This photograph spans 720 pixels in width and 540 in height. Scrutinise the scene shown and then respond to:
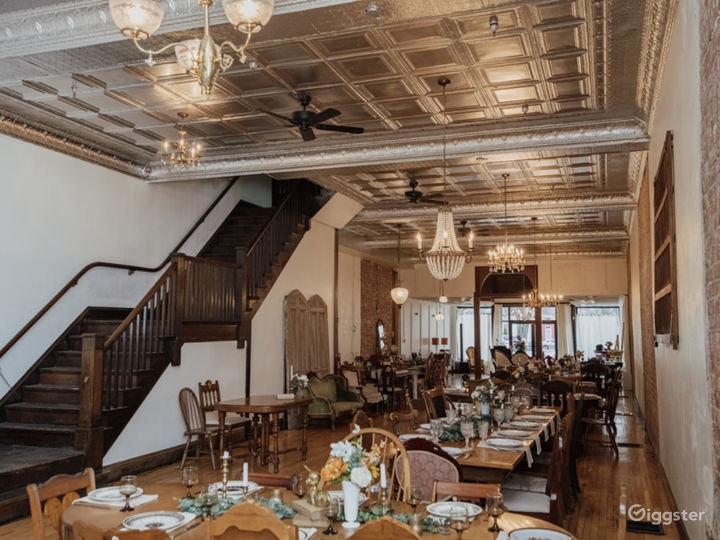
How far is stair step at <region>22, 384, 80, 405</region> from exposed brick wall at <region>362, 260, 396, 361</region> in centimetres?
862

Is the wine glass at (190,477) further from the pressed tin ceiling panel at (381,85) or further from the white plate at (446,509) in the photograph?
the pressed tin ceiling panel at (381,85)

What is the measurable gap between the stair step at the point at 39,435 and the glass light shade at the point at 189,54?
4.96m

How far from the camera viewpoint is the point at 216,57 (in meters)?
2.90

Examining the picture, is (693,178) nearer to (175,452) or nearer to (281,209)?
(175,452)

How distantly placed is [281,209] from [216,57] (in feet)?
25.3

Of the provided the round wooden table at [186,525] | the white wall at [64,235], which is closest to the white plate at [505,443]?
the round wooden table at [186,525]

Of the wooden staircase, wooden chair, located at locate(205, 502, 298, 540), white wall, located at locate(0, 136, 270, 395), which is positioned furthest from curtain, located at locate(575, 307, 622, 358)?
wooden chair, located at locate(205, 502, 298, 540)

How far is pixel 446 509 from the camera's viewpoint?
3.00m

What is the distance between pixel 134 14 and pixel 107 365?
4909 millimetres

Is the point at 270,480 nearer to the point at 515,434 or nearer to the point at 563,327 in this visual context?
the point at 515,434

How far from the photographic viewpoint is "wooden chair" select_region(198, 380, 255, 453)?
790 cm

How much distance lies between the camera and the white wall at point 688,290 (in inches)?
132

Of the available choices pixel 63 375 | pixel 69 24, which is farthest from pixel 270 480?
pixel 63 375

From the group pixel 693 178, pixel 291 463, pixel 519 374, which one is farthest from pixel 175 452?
pixel 693 178
